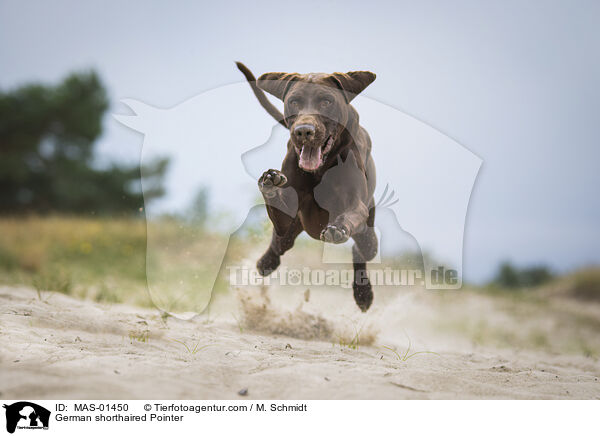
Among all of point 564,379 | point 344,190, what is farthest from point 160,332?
point 564,379

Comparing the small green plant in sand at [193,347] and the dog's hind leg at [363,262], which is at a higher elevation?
the dog's hind leg at [363,262]

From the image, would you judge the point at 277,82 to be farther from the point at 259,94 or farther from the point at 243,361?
the point at 243,361

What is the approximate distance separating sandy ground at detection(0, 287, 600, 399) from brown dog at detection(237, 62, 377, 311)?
91 centimetres

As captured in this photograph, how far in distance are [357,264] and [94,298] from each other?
11.8ft

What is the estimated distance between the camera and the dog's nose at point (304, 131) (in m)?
3.14

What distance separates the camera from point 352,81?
3629 millimetres

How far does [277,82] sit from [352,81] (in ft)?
1.89

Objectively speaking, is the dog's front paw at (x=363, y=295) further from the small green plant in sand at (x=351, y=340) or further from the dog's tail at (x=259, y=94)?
the dog's tail at (x=259, y=94)

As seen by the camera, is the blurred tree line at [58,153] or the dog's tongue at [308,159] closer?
the dog's tongue at [308,159]

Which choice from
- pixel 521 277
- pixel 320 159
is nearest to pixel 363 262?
pixel 320 159
